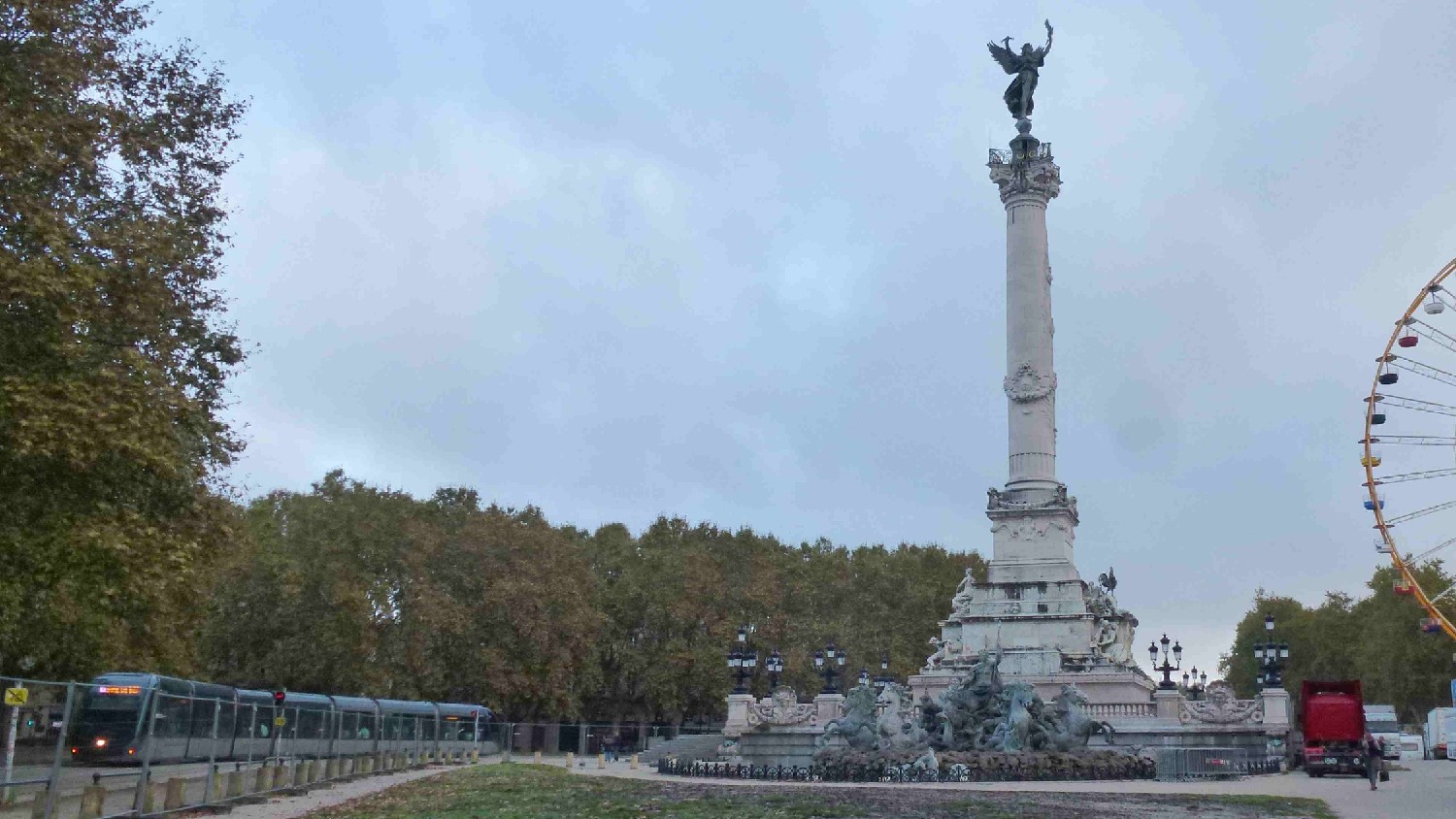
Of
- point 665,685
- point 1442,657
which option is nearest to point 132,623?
point 665,685

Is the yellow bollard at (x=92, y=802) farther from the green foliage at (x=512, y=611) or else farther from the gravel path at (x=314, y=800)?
the green foliage at (x=512, y=611)

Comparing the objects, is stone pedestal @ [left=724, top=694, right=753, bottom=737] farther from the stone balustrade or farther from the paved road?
Answer: the stone balustrade

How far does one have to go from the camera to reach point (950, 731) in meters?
38.4

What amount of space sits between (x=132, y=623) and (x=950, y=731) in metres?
23.2

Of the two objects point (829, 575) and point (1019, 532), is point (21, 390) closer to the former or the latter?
point (1019, 532)

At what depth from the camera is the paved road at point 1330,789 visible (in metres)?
23.5

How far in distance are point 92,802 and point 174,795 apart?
3291 mm

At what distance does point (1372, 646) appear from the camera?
79875mm

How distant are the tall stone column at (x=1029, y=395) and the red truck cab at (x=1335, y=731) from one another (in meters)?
11.1

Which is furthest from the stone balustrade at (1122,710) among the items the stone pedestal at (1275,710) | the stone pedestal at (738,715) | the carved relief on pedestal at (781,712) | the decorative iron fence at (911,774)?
the stone pedestal at (738,715)

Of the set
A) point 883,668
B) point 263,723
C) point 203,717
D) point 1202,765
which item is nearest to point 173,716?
point 203,717

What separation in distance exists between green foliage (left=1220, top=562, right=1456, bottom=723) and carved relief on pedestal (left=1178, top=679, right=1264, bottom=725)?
32706 mm

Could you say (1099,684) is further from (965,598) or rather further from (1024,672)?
(965,598)

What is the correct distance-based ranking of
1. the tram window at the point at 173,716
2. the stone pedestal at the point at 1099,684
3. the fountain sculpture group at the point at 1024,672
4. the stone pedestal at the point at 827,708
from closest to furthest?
the tram window at the point at 173,716, the fountain sculpture group at the point at 1024,672, the stone pedestal at the point at 1099,684, the stone pedestal at the point at 827,708
